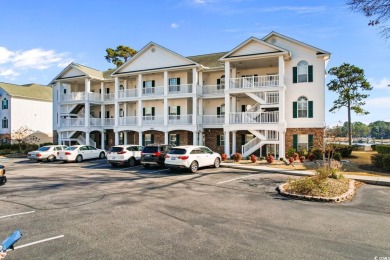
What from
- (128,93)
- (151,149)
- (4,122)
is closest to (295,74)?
(151,149)

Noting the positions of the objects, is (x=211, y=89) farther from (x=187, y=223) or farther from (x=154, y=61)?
(x=187, y=223)

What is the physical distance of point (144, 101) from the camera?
33750 mm

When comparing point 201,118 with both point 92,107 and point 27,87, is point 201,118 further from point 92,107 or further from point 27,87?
point 27,87

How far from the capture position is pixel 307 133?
2580 centimetres

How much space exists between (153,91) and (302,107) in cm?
1617

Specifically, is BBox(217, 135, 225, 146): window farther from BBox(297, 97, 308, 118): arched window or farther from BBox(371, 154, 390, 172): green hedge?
BBox(371, 154, 390, 172): green hedge

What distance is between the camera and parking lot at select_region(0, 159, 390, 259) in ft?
19.2

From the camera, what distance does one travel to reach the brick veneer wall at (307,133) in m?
25.3

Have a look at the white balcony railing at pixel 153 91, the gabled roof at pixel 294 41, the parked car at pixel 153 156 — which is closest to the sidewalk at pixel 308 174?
the parked car at pixel 153 156

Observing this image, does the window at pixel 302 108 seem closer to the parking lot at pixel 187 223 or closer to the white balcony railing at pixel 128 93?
the parking lot at pixel 187 223

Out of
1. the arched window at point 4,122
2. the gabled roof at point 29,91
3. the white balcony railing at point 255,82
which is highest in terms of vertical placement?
the gabled roof at point 29,91

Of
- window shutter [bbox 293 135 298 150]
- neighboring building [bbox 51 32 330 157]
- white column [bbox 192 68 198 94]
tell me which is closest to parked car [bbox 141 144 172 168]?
neighboring building [bbox 51 32 330 157]

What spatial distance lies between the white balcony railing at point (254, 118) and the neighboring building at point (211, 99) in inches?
3.4

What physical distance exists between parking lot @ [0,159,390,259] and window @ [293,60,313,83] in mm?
14895
